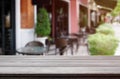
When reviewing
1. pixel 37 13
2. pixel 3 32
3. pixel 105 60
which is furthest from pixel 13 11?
pixel 105 60

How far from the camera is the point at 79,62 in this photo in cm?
252

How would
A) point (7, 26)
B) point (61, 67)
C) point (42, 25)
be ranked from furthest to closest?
point (42, 25), point (7, 26), point (61, 67)

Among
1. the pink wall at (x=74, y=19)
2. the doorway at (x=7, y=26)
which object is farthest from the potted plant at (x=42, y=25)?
the pink wall at (x=74, y=19)

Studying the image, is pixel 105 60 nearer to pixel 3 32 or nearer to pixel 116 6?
pixel 3 32

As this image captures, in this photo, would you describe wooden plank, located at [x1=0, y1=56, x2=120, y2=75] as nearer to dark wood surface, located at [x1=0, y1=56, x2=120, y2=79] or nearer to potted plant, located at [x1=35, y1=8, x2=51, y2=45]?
dark wood surface, located at [x1=0, y1=56, x2=120, y2=79]

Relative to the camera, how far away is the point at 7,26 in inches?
419

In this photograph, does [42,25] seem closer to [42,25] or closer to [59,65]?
[42,25]

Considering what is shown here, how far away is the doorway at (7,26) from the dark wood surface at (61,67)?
7.93m

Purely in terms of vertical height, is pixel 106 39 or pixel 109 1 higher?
pixel 109 1

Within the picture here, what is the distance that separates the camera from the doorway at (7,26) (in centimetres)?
1056

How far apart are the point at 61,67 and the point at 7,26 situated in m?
8.56

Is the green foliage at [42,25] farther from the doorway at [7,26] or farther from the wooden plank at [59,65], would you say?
the wooden plank at [59,65]

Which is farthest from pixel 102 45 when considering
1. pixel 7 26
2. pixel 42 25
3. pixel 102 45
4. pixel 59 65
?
pixel 59 65
